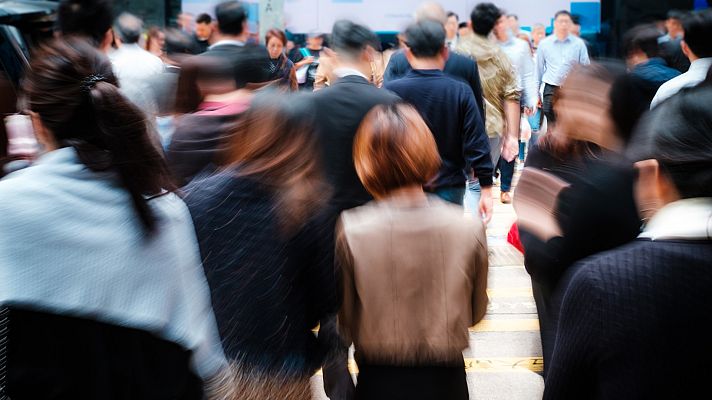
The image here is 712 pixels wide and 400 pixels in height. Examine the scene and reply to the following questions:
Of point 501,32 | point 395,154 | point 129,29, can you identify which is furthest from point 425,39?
point 501,32

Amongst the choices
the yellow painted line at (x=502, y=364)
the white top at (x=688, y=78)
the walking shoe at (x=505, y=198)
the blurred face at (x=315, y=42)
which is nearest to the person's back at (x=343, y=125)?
the yellow painted line at (x=502, y=364)

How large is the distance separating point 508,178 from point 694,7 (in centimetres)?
739

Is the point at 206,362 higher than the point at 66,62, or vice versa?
the point at 66,62

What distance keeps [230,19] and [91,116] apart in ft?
10.8

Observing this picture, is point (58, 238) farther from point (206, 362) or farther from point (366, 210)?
point (366, 210)

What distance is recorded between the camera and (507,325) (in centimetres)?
599

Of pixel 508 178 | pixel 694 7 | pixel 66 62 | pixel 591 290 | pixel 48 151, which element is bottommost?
pixel 508 178

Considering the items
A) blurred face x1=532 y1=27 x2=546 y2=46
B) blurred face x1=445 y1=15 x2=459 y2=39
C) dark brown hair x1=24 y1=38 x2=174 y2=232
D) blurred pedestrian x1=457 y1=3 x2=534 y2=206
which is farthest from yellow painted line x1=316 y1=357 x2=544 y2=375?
blurred face x1=532 y1=27 x2=546 y2=46

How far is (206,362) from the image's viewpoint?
237 centimetres

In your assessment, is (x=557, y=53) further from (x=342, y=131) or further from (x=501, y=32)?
(x=342, y=131)

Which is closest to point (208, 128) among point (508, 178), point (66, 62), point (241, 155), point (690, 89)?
point (241, 155)

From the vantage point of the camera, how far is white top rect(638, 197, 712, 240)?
1.77 meters

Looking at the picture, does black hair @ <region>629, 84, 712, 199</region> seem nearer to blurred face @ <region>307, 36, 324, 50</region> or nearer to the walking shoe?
the walking shoe

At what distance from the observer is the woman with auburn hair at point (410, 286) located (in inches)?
106
